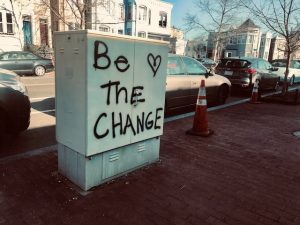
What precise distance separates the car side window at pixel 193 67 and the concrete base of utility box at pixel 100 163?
406 centimetres

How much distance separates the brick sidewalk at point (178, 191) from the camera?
8.97 ft

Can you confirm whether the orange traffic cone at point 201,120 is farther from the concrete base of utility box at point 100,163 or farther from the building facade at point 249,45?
the building facade at point 249,45

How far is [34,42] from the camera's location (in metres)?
23.7

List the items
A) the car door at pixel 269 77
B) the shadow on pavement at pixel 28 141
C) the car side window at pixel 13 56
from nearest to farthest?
the shadow on pavement at pixel 28 141, the car door at pixel 269 77, the car side window at pixel 13 56

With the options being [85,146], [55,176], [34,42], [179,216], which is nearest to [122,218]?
[179,216]

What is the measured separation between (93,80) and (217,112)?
18.0 feet

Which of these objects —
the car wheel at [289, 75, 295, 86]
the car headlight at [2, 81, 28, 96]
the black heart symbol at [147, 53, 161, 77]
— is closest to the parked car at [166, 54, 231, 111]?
the black heart symbol at [147, 53, 161, 77]

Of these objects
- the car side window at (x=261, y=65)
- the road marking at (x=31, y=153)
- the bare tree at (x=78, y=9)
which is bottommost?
the road marking at (x=31, y=153)

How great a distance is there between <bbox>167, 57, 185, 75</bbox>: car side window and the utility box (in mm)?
3101

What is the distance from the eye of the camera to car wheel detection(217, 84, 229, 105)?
894cm

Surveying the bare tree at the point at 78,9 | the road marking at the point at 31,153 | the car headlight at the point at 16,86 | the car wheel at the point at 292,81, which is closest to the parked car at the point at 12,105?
the car headlight at the point at 16,86

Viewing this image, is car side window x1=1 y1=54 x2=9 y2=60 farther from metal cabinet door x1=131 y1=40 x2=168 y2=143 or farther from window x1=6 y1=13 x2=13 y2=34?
metal cabinet door x1=131 y1=40 x2=168 y2=143

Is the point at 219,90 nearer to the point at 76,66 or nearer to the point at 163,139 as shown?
the point at 163,139

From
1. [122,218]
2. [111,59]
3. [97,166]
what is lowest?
[122,218]
